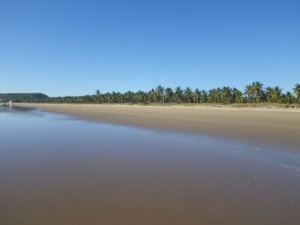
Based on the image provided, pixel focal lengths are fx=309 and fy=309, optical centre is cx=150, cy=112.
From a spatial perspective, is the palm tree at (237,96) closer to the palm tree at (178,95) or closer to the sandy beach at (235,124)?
the palm tree at (178,95)

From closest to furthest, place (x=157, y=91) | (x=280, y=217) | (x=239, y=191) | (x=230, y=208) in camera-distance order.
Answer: (x=280, y=217) < (x=230, y=208) < (x=239, y=191) < (x=157, y=91)

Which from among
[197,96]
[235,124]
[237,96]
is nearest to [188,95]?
[197,96]

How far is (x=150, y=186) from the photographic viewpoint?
26.0 ft

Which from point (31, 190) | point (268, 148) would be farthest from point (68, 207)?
point (268, 148)

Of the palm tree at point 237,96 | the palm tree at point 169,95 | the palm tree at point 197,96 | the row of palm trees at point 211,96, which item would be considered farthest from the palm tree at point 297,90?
the palm tree at point 169,95

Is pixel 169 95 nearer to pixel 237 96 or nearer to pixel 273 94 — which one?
pixel 237 96

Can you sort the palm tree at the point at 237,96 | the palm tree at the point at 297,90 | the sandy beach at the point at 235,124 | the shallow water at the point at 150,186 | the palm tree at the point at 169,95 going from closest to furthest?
the shallow water at the point at 150,186
the sandy beach at the point at 235,124
the palm tree at the point at 297,90
the palm tree at the point at 237,96
the palm tree at the point at 169,95

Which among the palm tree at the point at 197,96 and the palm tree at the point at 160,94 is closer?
the palm tree at the point at 197,96

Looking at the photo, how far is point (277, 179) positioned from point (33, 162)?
805cm

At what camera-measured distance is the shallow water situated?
582cm

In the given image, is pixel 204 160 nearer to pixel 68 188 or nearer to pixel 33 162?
pixel 68 188

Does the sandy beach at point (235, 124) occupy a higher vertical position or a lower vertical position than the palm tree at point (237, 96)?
lower

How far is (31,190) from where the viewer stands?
750 centimetres

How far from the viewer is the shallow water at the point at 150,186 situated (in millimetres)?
5816
